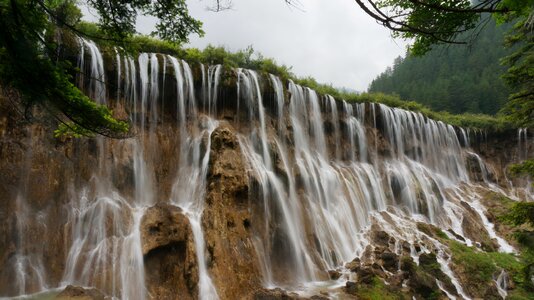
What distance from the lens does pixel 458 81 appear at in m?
53.9

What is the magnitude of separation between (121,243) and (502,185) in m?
A: 31.2

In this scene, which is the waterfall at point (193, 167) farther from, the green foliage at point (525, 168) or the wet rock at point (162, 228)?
the green foliage at point (525, 168)

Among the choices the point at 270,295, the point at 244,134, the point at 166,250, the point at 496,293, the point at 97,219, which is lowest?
the point at 496,293

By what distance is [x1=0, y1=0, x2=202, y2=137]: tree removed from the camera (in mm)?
3609

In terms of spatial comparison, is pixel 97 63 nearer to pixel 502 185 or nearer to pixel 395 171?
pixel 395 171

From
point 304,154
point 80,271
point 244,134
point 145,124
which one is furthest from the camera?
point 304,154

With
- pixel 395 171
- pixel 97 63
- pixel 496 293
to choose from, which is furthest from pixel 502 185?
pixel 97 63

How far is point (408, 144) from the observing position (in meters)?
25.6

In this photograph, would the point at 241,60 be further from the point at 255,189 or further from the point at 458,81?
the point at 458,81

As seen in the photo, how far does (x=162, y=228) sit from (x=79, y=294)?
281 cm

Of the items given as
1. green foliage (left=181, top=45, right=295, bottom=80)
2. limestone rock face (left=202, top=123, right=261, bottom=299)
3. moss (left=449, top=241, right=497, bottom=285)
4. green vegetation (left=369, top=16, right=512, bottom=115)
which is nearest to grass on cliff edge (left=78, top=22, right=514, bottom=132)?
green foliage (left=181, top=45, right=295, bottom=80)

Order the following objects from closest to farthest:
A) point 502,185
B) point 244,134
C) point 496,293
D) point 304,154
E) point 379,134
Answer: point 496,293
point 244,134
point 304,154
point 379,134
point 502,185

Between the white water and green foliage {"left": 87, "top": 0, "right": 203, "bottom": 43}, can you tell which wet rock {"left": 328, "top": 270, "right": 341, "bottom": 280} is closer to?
the white water

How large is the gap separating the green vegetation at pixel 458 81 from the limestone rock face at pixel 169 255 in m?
37.5
